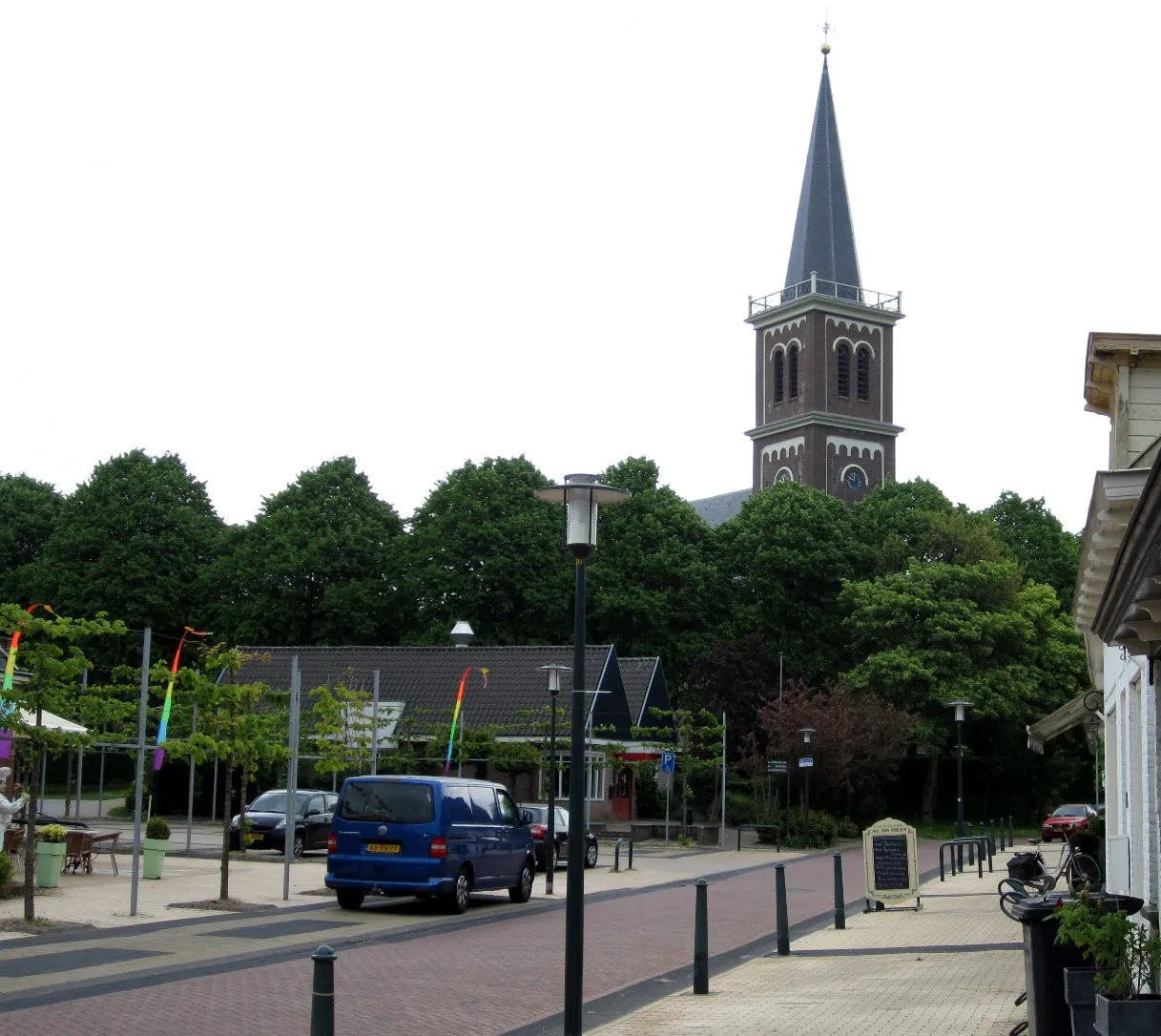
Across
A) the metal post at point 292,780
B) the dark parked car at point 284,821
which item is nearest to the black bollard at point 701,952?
the metal post at point 292,780

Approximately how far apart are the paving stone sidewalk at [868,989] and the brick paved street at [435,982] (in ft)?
3.40

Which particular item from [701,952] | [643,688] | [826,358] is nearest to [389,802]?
[701,952]

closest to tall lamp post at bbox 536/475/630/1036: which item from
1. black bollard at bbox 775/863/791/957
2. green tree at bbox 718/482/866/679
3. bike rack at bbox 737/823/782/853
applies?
black bollard at bbox 775/863/791/957

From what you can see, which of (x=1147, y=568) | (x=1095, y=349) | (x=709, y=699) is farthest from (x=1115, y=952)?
(x=709, y=699)

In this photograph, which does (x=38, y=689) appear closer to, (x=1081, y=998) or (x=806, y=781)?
(x=1081, y=998)

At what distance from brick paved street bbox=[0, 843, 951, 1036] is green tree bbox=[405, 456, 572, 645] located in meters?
36.6

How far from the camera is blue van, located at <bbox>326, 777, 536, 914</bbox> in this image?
2016cm

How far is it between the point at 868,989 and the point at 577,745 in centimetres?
426

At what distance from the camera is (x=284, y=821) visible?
31.8 m

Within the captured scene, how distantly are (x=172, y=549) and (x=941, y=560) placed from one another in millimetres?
31151

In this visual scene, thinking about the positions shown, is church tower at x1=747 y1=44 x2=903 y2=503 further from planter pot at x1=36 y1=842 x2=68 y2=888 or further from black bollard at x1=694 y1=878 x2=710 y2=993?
black bollard at x1=694 y1=878 x2=710 y2=993

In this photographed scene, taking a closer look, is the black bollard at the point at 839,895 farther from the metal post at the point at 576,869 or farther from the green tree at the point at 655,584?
the green tree at the point at 655,584

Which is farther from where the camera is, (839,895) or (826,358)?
(826,358)

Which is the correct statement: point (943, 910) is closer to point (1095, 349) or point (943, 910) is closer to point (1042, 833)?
point (1095, 349)
